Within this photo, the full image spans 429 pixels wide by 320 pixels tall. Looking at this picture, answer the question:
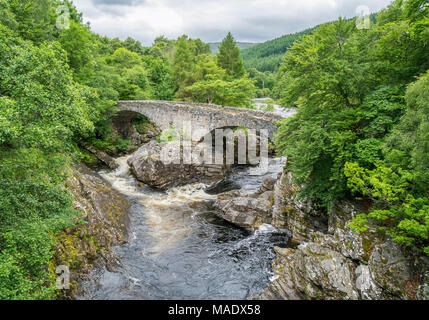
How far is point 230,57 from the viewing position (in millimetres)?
38219

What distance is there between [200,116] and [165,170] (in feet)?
20.3

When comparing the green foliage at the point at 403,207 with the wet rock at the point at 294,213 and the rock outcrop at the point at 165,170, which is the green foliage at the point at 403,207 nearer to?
the wet rock at the point at 294,213

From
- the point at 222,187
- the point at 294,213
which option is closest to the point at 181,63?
the point at 222,187

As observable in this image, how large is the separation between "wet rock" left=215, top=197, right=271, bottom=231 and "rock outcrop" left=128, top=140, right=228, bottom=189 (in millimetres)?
5386

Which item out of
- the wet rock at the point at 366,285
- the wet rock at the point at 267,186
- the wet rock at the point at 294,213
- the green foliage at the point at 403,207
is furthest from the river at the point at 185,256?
the green foliage at the point at 403,207

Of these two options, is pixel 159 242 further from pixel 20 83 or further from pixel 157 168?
pixel 20 83

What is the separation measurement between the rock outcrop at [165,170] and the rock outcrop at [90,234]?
440 centimetres

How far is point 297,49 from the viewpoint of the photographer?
10430 mm

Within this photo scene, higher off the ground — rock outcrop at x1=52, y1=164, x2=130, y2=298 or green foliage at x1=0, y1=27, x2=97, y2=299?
green foliage at x1=0, y1=27, x2=97, y2=299

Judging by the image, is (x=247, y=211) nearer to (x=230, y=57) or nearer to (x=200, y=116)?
(x=200, y=116)

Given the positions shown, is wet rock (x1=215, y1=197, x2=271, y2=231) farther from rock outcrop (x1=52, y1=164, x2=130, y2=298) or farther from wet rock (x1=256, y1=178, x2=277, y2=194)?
rock outcrop (x1=52, y1=164, x2=130, y2=298)

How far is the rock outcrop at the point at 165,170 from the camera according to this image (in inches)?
725

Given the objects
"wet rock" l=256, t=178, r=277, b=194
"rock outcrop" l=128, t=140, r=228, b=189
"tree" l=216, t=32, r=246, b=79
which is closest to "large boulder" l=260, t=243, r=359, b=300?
"wet rock" l=256, t=178, r=277, b=194

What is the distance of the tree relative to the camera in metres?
38.2
